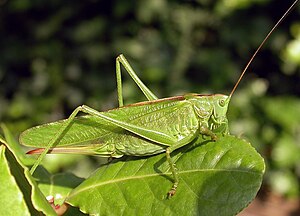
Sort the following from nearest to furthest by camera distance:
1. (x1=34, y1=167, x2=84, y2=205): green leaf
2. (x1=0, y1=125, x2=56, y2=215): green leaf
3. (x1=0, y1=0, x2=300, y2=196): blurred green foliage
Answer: (x1=0, y1=125, x2=56, y2=215): green leaf < (x1=34, y1=167, x2=84, y2=205): green leaf < (x1=0, y1=0, x2=300, y2=196): blurred green foliage

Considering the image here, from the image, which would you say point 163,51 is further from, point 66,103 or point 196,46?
point 66,103

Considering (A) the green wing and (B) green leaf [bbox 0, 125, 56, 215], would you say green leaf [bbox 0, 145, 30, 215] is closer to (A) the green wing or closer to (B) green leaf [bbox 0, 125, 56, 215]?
(B) green leaf [bbox 0, 125, 56, 215]

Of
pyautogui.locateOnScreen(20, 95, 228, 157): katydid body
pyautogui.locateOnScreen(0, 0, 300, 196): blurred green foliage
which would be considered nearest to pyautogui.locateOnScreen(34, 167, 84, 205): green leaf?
pyautogui.locateOnScreen(20, 95, 228, 157): katydid body

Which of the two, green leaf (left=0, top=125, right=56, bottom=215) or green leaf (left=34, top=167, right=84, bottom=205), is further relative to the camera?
green leaf (left=34, top=167, right=84, bottom=205)

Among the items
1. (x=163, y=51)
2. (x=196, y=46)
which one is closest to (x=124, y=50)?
(x=163, y=51)

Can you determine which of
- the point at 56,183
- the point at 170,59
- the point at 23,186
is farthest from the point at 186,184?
the point at 170,59

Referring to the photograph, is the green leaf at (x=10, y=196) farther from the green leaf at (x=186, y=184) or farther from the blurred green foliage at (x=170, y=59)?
the blurred green foliage at (x=170, y=59)

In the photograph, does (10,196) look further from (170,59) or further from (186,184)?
(170,59)
